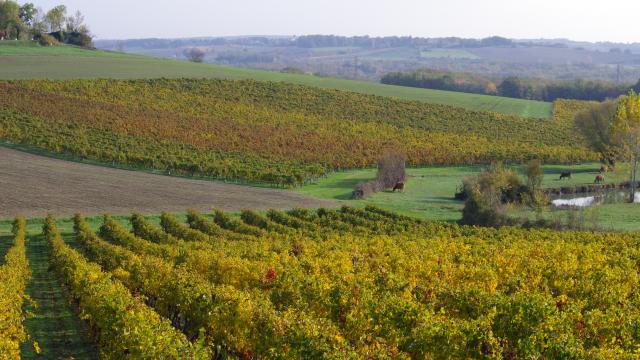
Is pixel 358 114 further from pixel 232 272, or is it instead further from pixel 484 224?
pixel 232 272

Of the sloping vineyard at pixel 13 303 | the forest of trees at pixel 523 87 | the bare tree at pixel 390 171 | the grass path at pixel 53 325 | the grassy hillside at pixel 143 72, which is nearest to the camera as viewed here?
the sloping vineyard at pixel 13 303

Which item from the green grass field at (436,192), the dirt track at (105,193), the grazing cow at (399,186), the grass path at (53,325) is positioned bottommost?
the green grass field at (436,192)

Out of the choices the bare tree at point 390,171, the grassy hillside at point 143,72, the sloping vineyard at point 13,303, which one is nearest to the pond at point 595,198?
the bare tree at point 390,171

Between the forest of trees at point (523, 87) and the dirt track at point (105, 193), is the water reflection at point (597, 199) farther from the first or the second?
the forest of trees at point (523, 87)

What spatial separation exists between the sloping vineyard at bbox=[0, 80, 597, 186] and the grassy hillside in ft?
24.4

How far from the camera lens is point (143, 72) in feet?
428

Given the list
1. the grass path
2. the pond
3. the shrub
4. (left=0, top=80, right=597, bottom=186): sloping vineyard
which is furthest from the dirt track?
the shrub

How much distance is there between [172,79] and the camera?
410ft

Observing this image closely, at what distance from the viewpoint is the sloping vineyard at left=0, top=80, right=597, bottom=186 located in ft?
259

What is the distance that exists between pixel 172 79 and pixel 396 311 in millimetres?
106893

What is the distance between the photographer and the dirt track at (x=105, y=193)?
5831 cm

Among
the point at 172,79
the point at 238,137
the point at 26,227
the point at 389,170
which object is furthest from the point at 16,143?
the point at 172,79

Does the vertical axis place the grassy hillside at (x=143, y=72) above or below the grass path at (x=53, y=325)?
above

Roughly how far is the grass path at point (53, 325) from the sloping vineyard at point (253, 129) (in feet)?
123
